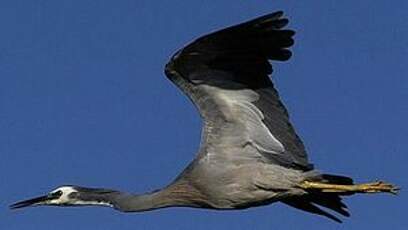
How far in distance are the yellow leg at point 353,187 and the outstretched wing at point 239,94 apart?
0.32 metres

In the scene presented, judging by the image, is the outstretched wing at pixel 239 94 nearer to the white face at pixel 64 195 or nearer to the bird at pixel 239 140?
the bird at pixel 239 140

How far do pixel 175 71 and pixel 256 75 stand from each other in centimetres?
109

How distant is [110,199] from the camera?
13680 mm

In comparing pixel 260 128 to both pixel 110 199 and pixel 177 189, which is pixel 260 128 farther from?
pixel 110 199

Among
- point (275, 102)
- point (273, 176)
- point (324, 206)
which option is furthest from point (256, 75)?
point (324, 206)

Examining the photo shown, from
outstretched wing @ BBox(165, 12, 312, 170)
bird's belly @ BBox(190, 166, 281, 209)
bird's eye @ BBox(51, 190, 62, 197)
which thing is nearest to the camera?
A: outstretched wing @ BBox(165, 12, 312, 170)

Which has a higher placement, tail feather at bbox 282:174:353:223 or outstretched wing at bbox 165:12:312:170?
outstretched wing at bbox 165:12:312:170

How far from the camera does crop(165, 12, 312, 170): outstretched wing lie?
42.5ft

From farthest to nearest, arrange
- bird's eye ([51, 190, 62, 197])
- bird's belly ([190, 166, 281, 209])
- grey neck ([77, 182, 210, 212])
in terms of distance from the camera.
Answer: bird's eye ([51, 190, 62, 197]) < grey neck ([77, 182, 210, 212]) < bird's belly ([190, 166, 281, 209])

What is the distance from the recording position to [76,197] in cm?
1405

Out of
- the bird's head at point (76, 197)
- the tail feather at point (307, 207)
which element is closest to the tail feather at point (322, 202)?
the tail feather at point (307, 207)

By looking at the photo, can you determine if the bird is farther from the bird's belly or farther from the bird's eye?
the bird's eye

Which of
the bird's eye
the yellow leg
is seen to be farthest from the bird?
the bird's eye

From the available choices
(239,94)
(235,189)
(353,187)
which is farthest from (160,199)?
(353,187)
